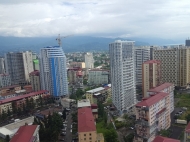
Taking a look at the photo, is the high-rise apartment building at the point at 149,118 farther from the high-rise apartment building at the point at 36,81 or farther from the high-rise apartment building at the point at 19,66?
the high-rise apartment building at the point at 19,66

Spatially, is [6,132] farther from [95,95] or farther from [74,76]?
[74,76]

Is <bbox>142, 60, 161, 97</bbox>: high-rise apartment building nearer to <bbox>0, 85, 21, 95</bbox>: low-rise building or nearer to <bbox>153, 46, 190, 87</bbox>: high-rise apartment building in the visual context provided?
<bbox>153, 46, 190, 87</bbox>: high-rise apartment building

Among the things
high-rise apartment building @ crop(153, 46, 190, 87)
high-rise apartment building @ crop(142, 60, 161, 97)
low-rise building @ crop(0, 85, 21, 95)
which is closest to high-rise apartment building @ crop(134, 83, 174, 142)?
high-rise apartment building @ crop(142, 60, 161, 97)

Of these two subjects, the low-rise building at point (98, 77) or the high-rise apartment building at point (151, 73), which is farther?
the low-rise building at point (98, 77)

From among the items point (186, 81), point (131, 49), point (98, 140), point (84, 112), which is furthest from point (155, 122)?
point (186, 81)

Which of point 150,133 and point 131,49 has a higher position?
point 131,49

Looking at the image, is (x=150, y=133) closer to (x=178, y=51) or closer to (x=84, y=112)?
(x=84, y=112)

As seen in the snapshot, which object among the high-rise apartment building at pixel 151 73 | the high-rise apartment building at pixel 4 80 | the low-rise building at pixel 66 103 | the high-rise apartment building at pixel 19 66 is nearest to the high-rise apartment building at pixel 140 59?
the high-rise apartment building at pixel 151 73
